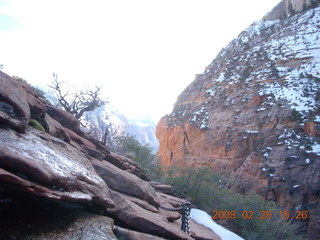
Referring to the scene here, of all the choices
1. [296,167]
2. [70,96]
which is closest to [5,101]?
[70,96]

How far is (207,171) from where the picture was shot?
13805 mm

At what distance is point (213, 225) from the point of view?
A: 31.0 feet

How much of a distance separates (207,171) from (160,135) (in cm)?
1654

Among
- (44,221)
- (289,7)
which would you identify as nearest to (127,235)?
(44,221)

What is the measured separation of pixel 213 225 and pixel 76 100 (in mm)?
12709

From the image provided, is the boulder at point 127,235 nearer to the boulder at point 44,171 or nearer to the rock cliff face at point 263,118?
the boulder at point 44,171

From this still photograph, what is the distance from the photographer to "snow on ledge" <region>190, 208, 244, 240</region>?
866 centimetres

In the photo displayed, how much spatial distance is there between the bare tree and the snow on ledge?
10.5 meters

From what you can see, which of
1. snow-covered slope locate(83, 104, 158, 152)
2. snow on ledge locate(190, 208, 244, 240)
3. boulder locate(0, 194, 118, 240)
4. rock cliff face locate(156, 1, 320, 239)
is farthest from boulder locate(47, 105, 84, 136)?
rock cliff face locate(156, 1, 320, 239)

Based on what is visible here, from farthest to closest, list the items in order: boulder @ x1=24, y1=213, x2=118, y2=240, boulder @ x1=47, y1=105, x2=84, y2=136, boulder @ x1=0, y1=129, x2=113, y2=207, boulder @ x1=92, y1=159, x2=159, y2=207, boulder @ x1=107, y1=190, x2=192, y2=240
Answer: boulder @ x1=47, y1=105, x2=84, y2=136 < boulder @ x1=92, y1=159, x2=159, y2=207 < boulder @ x1=107, y1=190, x2=192, y2=240 < boulder @ x1=24, y1=213, x2=118, y2=240 < boulder @ x1=0, y1=129, x2=113, y2=207

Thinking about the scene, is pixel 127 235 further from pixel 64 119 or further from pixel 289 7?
pixel 289 7

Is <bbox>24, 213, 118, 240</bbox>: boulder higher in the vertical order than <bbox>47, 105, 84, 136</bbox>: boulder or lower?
lower

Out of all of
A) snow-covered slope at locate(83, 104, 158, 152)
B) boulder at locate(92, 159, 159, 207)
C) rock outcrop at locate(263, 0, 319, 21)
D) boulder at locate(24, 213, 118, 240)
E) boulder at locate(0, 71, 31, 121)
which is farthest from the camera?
rock outcrop at locate(263, 0, 319, 21)

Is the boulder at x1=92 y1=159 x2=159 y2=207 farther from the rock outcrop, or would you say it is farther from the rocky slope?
the rock outcrop
